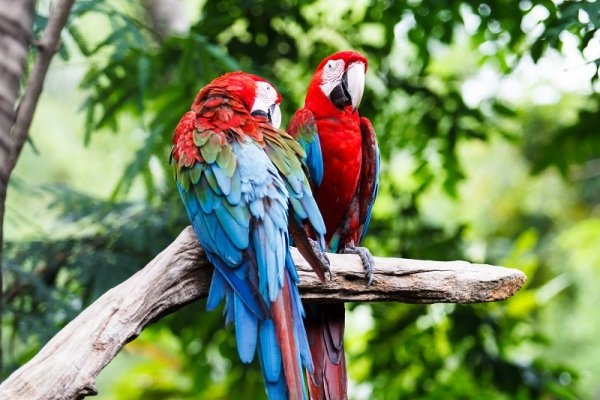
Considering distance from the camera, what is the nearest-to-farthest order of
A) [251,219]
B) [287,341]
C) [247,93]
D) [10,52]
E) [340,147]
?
[10,52]
[287,341]
[251,219]
[247,93]
[340,147]

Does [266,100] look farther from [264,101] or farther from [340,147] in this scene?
[340,147]

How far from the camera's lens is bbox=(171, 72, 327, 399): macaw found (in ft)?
4.94

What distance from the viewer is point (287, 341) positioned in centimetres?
149

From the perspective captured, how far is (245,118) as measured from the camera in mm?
1768

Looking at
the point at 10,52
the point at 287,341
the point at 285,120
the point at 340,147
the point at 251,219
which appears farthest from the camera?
the point at 285,120

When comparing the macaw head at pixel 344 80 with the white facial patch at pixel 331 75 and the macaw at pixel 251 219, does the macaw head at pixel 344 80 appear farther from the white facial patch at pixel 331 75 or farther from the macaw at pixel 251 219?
the macaw at pixel 251 219

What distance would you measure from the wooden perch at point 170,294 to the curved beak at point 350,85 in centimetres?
55

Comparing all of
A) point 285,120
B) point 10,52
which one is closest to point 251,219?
point 10,52

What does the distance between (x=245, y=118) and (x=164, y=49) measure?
1025 mm

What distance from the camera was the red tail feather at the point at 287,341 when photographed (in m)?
1.45

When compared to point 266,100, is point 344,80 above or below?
above

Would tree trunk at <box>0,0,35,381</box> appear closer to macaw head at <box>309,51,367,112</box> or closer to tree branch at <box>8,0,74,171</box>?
tree branch at <box>8,0,74,171</box>

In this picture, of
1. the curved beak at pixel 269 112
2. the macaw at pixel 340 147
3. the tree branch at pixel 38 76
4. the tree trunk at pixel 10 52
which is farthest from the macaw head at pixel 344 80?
the tree trunk at pixel 10 52

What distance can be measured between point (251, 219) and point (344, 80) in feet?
2.32
